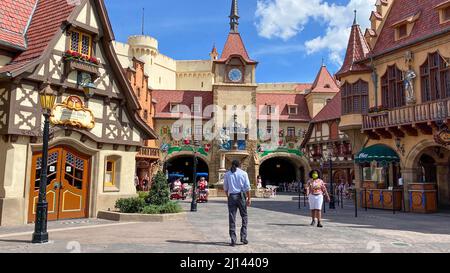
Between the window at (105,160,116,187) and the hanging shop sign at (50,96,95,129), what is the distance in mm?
2096

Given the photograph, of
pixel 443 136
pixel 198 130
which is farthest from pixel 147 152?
pixel 443 136

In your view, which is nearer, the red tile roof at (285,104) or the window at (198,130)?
the window at (198,130)

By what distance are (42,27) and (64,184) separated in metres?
5.93

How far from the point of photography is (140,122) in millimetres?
16375

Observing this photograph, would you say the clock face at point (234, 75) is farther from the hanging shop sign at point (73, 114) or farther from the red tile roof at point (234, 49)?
the hanging shop sign at point (73, 114)

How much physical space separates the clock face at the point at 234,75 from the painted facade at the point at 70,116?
2786cm

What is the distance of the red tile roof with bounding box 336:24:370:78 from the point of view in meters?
21.7

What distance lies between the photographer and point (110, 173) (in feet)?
51.9

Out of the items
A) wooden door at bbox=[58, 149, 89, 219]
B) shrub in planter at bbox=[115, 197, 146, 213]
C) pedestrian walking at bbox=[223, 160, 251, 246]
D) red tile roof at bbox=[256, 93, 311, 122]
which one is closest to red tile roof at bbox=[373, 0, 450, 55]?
pedestrian walking at bbox=[223, 160, 251, 246]

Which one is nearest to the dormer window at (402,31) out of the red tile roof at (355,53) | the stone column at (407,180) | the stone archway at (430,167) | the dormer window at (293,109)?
the red tile roof at (355,53)

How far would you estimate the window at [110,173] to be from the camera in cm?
1564

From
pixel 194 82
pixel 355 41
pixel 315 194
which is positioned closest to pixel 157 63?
pixel 194 82

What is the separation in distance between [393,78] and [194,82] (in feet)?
165
